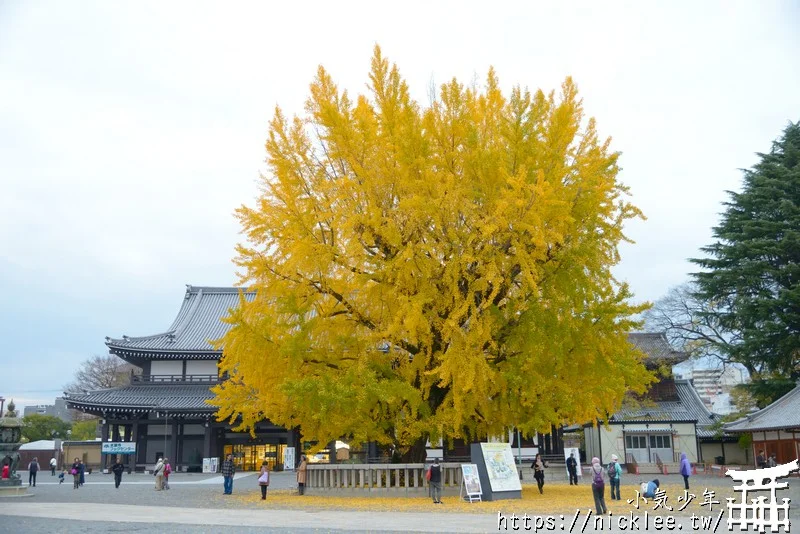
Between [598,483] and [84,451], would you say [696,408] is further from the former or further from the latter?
[84,451]

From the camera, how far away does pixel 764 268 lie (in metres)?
35.7

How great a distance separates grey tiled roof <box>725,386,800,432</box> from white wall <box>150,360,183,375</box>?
110ft

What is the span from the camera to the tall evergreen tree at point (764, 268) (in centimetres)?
3444

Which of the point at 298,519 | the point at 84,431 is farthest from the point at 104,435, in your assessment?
the point at 298,519

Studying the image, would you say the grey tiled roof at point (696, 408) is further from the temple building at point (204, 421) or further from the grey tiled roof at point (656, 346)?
the grey tiled roof at point (656, 346)

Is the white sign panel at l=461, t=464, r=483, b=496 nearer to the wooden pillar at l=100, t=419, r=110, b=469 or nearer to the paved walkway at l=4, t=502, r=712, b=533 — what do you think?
the paved walkway at l=4, t=502, r=712, b=533

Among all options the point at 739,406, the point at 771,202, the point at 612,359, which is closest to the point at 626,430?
the point at 739,406

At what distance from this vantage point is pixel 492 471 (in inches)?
727

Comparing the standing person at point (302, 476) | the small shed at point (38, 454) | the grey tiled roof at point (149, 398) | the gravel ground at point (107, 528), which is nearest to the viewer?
the gravel ground at point (107, 528)

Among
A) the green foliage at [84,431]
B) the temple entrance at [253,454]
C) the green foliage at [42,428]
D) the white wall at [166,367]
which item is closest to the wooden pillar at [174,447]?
the temple entrance at [253,454]

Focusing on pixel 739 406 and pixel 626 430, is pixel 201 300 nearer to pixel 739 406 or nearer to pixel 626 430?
pixel 626 430

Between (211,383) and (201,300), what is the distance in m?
10.1

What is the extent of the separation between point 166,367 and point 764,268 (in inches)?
1454

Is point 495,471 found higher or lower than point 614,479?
higher
